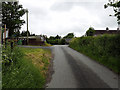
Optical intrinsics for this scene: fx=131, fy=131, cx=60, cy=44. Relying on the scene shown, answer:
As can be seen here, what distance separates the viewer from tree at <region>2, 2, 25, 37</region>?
43094 millimetres

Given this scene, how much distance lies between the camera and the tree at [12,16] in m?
43.1

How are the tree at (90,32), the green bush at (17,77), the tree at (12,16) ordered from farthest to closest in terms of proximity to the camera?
1. the tree at (90,32)
2. the tree at (12,16)
3. the green bush at (17,77)

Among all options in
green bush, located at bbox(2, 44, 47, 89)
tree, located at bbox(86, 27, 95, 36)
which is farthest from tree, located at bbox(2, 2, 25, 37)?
green bush, located at bbox(2, 44, 47, 89)

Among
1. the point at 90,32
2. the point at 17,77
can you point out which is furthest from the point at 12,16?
the point at 17,77

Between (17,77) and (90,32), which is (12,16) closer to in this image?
(90,32)

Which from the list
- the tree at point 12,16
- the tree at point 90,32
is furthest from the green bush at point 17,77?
the tree at point 90,32

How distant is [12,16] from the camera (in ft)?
149

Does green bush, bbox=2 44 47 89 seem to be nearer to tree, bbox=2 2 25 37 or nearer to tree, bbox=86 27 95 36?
tree, bbox=2 2 25 37

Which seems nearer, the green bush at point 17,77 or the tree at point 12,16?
the green bush at point 17,77

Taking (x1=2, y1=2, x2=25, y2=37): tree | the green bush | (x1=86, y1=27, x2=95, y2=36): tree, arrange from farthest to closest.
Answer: (x1=86, y1=27, x2=95, y2=36): tree → (x1=2, y1=2, x2=25, y2=37): tree → the green bush

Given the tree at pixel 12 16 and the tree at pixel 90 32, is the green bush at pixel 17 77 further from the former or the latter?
the tree at pixel 90 32

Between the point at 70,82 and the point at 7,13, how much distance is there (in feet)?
143

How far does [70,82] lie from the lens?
25.6 ft

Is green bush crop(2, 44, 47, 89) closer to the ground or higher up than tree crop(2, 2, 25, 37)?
closer to the ground
